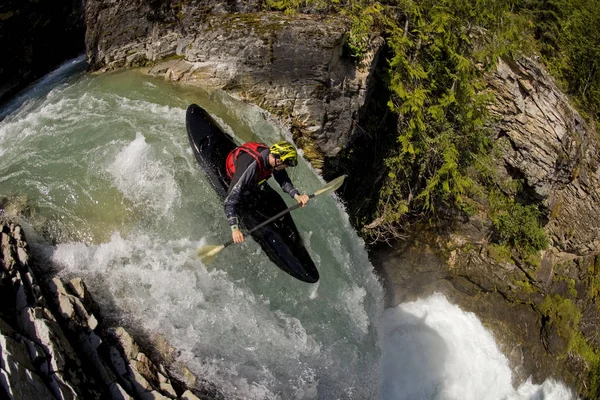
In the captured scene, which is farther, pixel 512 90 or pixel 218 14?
pixel 512 90

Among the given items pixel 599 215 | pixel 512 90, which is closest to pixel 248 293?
pixel 512 90

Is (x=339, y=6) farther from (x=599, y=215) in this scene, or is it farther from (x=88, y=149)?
(x=599, y=215)

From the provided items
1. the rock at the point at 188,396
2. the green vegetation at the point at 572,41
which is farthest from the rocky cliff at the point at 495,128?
the rock at the point at 188,396

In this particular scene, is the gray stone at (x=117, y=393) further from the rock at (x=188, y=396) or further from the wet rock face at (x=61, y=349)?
the rock at (x=188, y=396)

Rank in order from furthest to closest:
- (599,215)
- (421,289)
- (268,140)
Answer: (599,215), (421,289), (268,140)

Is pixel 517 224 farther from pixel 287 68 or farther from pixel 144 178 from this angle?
pixel 144 178

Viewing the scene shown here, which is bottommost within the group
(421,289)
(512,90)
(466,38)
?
(421,289)

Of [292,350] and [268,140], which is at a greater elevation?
[268,140]

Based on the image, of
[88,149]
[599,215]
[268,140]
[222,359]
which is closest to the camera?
[222,359]
